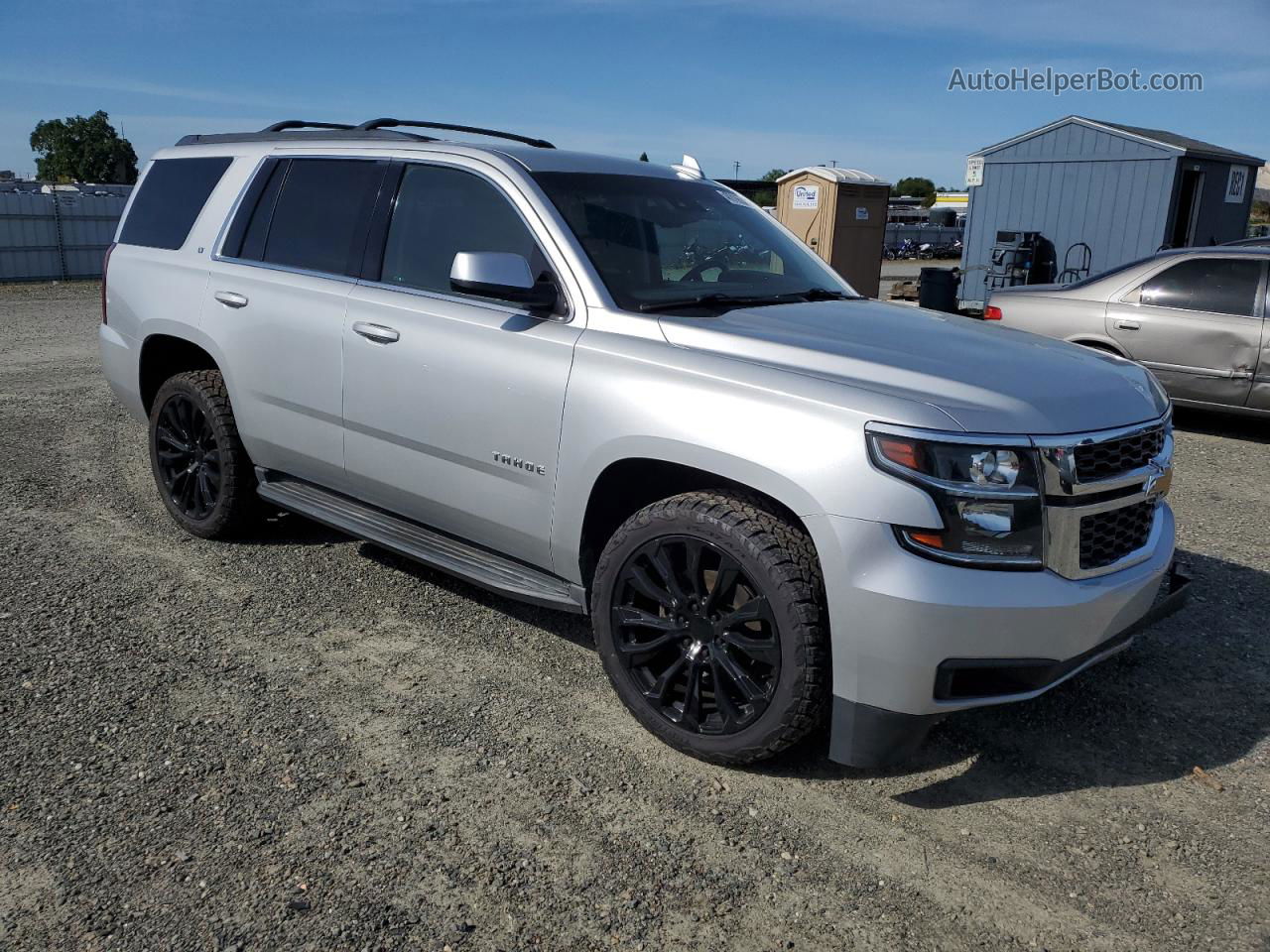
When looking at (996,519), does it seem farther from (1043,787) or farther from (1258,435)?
(1258,435)

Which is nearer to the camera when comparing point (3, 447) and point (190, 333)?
point (190, 333)

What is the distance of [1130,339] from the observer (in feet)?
28.0

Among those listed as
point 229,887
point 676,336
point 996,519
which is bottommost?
point 229,887

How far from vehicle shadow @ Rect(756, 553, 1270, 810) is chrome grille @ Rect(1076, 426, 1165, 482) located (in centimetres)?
101

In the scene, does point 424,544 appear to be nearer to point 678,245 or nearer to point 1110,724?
point 678,245

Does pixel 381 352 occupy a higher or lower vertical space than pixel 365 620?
higher

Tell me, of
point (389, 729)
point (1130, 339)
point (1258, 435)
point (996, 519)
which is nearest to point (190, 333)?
point (389, 729)

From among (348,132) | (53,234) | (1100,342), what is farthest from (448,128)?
(53,234)

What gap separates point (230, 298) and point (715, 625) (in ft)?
9.46

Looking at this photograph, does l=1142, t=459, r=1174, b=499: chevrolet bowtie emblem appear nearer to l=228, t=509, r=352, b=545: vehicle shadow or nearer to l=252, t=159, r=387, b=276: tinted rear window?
l=252, t=159, r=387, b=276: tinted rear window

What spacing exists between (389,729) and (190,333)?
8.08 ft

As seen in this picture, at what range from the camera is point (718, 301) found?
3842 millimetres

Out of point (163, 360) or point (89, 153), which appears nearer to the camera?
point (163, 360)

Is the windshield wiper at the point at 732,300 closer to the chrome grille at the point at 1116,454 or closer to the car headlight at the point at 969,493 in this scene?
the car headlight at the point at 969,493
